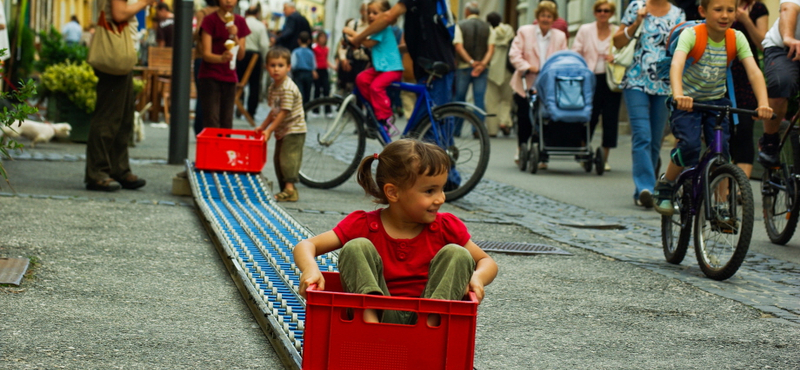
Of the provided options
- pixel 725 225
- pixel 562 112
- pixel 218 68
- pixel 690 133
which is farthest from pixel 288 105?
pixel 562 112

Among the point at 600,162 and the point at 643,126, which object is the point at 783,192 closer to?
the point at 643,126

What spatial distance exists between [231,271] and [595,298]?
5.68ft

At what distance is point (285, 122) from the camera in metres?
8.46

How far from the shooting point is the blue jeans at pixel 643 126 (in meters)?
8.81

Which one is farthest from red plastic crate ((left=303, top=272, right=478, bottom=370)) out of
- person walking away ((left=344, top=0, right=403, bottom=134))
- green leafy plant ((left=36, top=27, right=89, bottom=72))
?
green leafy plant ((left=36, top=27, right=89, bottom=72))

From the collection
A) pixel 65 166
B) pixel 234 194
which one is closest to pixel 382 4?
pixel 234 194

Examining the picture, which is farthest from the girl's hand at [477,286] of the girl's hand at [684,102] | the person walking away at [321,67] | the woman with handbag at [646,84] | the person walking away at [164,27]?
the person walking away at [321,67]

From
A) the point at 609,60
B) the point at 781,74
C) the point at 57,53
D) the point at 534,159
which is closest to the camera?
the point at 781,74

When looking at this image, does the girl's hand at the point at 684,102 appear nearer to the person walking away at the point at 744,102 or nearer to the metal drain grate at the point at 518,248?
the metal drain grate at the point at 518,248

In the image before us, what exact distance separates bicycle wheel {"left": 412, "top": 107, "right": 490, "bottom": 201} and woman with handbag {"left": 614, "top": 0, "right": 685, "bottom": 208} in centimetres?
129

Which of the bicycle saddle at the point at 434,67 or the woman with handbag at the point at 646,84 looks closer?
the woman with handbag at the point at 646,84

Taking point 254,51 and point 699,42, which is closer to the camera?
point 699,42

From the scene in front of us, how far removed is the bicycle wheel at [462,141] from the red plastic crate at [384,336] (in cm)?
565

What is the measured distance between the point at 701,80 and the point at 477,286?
3607 millimetres
